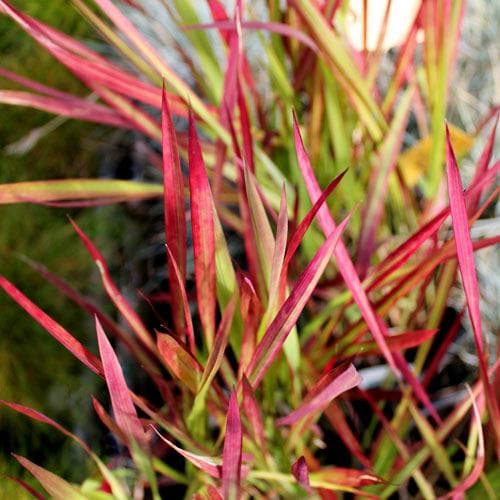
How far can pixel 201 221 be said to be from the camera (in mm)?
378

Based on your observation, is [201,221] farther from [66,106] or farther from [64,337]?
[66,106]

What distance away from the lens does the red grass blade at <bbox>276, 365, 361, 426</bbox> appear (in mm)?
352

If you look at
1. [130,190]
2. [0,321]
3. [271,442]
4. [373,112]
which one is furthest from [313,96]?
[0,321]

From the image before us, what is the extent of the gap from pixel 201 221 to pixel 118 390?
99 mm

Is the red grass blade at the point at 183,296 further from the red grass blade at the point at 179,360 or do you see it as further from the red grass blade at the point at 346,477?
the red grass blade at the point at 346,477

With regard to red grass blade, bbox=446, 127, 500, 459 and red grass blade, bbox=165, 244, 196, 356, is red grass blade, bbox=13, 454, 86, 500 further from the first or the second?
red grass blade, bbox=446, 127, 500, 459

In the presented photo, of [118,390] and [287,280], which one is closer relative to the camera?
[118,390]

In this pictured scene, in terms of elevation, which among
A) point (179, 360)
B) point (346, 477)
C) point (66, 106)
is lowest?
point (346, 477)

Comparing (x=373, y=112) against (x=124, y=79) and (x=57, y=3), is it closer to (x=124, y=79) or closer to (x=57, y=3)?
(x=124, y=79)

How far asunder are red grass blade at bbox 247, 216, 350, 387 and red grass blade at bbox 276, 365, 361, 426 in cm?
4

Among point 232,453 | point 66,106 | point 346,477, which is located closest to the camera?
point 232,453

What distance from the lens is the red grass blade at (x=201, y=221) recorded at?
1.20 ft

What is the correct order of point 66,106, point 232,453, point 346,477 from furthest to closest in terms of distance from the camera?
point 66,106, point 346,477, point 232,453

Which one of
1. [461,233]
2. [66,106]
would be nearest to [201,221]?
[461,233]
